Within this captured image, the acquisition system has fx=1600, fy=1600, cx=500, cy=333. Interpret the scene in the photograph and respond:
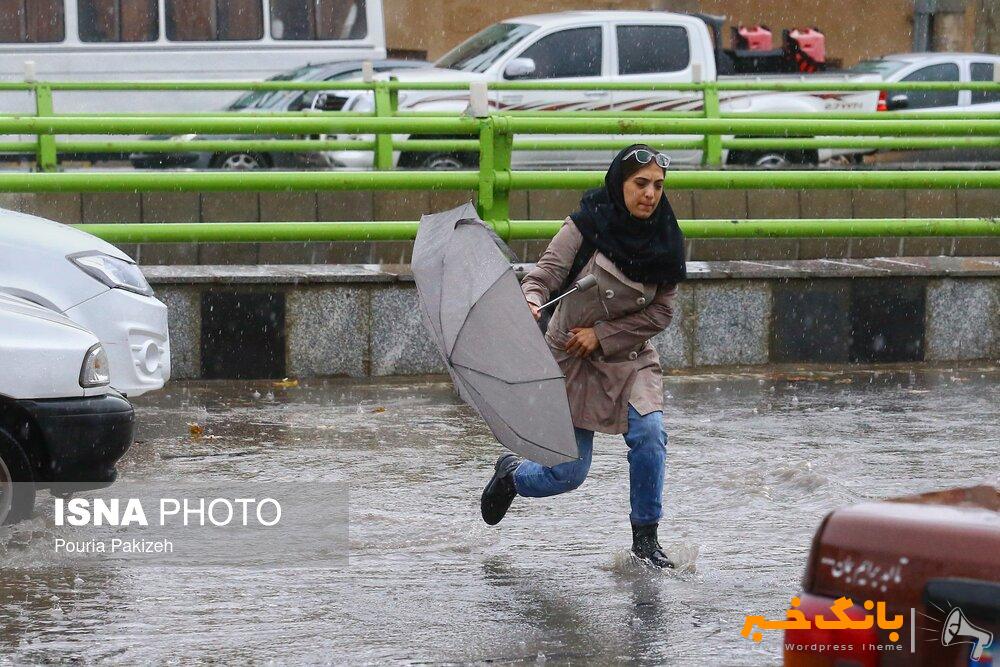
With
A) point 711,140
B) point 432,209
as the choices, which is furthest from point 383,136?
point 432,209

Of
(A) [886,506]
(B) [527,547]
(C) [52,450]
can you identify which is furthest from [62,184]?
(A) [886,506]

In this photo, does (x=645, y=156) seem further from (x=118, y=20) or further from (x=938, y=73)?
(x=118, y=20)

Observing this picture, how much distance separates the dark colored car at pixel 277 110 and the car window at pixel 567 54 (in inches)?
79.3

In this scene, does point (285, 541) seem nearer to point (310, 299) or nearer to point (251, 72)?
point (310, 299)

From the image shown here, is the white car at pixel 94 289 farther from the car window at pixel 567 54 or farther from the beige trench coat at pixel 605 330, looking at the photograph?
the car window at pixel 567 54

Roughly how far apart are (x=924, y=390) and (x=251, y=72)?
12.7 meters

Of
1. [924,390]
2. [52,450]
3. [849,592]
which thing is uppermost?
[849,592]

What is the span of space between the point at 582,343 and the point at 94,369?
5.84 feet

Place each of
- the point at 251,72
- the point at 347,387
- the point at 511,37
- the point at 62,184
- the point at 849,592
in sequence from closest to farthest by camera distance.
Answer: the point at 849,592 → the point at 62,184 → the point at 347,387 → the point at 511,37 → the point at 251,72

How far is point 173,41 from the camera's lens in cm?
2016

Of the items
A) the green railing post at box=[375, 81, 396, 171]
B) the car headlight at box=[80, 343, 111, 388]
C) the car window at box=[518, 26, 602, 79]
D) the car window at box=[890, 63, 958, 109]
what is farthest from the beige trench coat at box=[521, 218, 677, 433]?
the car window at box=[890, 63, 958, 109]

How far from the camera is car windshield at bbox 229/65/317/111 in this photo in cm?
1686

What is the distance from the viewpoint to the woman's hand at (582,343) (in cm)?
564

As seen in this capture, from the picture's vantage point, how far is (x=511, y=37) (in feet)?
56.2
